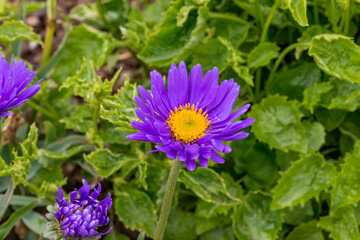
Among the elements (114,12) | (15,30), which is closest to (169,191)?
(15,30)

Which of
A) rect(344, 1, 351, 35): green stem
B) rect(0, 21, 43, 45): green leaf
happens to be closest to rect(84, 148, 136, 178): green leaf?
rect(0, 21, 43, 45): green leaf

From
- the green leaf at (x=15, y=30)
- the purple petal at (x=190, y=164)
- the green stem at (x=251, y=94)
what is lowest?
the purple petal at (x=190, y=164)

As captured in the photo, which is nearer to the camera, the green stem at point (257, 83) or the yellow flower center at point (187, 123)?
the yellow flower center at point (187, 123)

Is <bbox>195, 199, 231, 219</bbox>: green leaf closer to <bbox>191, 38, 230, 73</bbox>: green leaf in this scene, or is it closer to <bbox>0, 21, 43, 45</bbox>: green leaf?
<bbox>191, 38, 230, 73</bbox>: green leaf

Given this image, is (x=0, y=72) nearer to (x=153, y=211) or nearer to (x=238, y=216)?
(x=153, y=211)

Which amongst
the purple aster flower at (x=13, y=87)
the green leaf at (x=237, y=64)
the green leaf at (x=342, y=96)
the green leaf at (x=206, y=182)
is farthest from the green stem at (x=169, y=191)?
the green leaf at (x=342, y=96)

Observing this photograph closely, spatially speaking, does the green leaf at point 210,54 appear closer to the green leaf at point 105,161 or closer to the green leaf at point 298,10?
the green leaf at point 298,10
